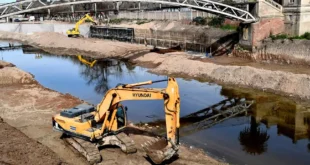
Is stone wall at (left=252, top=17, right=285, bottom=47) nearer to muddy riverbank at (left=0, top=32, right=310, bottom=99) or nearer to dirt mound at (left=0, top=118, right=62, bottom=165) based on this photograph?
muddy riverbank at (left=0, top=32, right=310, bottom=99)

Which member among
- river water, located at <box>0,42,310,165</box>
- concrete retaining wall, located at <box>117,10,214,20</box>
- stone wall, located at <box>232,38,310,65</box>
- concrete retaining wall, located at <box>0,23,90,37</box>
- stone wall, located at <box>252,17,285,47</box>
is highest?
concrete retaining wall, located at <box>117,10,214,20</box>

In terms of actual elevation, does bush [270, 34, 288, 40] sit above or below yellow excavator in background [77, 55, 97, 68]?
above

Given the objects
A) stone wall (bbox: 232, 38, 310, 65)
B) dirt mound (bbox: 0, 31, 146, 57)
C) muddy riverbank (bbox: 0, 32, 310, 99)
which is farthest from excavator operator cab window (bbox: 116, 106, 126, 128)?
dirt mound (bbox: 0, 31, 146, 57)

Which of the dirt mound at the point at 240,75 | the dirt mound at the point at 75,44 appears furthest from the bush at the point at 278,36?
the dirt mound at the point at 75,44

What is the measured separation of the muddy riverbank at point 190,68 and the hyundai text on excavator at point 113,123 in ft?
42.8

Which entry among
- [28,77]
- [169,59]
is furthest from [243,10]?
[28,77]

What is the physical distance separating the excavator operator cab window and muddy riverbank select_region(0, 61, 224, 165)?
47.7 inches

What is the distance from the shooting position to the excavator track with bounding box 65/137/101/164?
14156 mm

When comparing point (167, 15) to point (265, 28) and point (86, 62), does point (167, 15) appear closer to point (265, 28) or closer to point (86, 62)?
point (86, 62)

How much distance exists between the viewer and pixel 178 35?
55.8 m

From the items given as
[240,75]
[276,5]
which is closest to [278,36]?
[276,5]

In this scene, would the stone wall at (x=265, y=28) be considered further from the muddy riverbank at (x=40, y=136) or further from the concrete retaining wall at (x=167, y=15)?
the concrete retaining wall at (x=167, y=15)

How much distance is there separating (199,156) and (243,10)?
966 inches

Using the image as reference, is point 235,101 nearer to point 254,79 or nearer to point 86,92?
point 254,79
